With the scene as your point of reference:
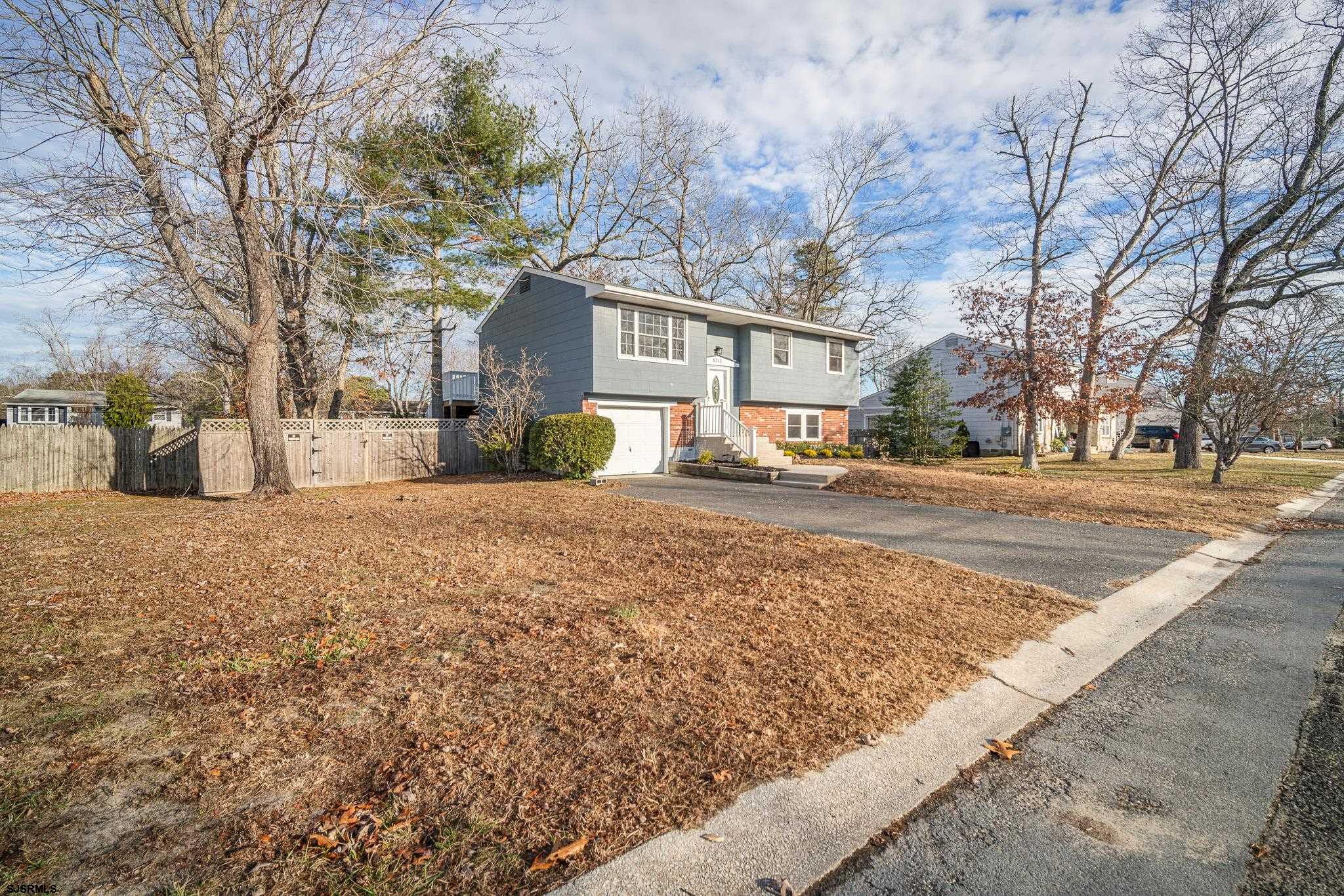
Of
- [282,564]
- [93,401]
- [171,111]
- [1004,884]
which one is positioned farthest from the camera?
[93,401]

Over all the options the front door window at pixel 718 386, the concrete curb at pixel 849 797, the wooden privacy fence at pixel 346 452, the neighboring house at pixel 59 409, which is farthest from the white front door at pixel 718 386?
the neighboring house at pixel 59 409

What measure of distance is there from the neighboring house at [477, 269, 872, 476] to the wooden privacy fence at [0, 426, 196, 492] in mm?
8849

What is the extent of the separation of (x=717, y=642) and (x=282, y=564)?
4.36 meters

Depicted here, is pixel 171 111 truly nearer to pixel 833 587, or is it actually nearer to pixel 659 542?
pixel 659 542

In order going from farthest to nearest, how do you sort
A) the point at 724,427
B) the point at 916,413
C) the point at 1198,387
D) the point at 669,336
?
1. the point at 916,413
2. the point at 724,427
3. the point at 669,336
4. the point at 1198,387

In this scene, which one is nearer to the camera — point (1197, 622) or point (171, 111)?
point (1197, 622)

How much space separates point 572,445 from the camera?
13078mm

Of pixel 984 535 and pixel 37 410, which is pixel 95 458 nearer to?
pixel 984 535

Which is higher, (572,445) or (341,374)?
(341,374)

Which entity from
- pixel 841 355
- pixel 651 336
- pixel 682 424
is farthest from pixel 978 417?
pixel 651 336

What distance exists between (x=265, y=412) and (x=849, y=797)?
10.8 meters

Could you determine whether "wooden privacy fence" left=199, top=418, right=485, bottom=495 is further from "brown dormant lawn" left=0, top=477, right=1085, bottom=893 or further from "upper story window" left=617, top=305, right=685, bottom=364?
"brown dormant lawn" left=0, top=477, right=1085, bottom=893

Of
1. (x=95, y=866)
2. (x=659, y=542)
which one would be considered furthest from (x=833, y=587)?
(x=95, y=866)

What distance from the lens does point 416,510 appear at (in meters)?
8.80
